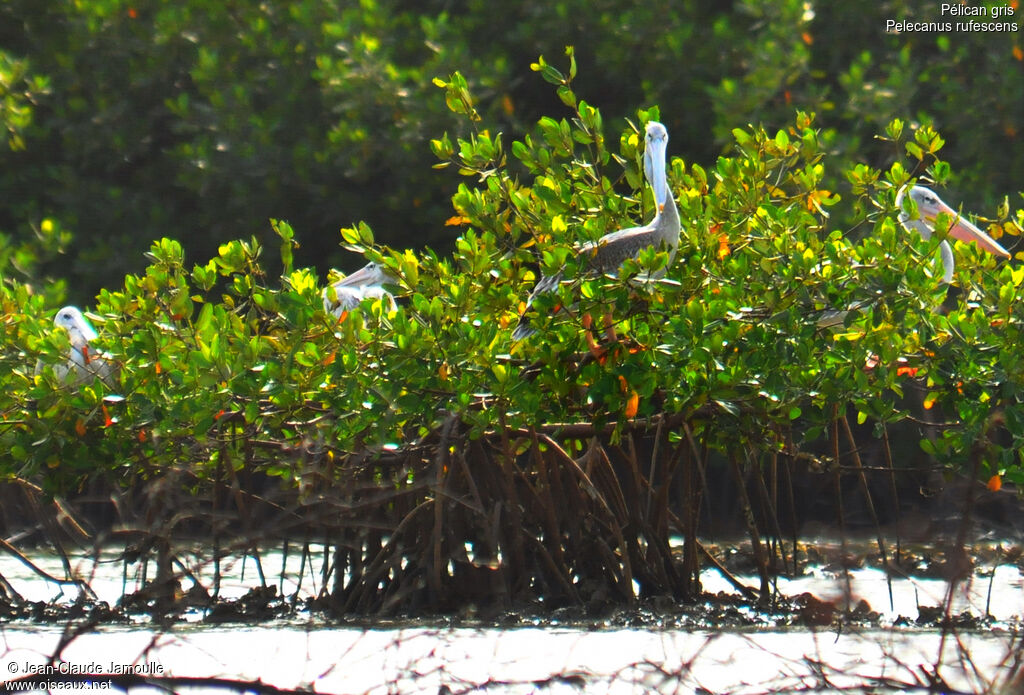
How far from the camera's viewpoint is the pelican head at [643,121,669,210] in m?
6.67

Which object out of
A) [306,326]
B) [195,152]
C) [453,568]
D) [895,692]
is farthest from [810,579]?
Result: [195,152]

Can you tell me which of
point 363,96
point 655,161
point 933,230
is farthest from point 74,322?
point 933,230

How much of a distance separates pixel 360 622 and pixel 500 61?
5709mm

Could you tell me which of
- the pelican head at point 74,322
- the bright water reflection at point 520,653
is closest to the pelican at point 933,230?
the bright water reflection at point 520,653

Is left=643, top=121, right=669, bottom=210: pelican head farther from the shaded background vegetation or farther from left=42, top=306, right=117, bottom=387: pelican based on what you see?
the shaded background vegetation

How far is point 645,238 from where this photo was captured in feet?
21.6

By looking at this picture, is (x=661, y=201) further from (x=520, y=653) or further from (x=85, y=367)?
→ (x=85, y=367)

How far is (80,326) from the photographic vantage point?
8.52 meters

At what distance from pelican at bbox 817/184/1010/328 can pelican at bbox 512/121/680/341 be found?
75 cm

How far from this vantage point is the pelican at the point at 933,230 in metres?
6.46

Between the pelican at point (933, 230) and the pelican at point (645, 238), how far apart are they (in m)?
0.75

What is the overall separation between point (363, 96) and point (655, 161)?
202 inches

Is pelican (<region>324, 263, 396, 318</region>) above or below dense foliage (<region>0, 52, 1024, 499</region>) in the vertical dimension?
above

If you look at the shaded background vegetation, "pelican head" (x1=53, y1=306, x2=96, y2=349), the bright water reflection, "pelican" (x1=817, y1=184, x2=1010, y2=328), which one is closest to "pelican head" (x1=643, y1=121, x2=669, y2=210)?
"pelican" (x1=817, y1=184, x2=1010, y2=328)
